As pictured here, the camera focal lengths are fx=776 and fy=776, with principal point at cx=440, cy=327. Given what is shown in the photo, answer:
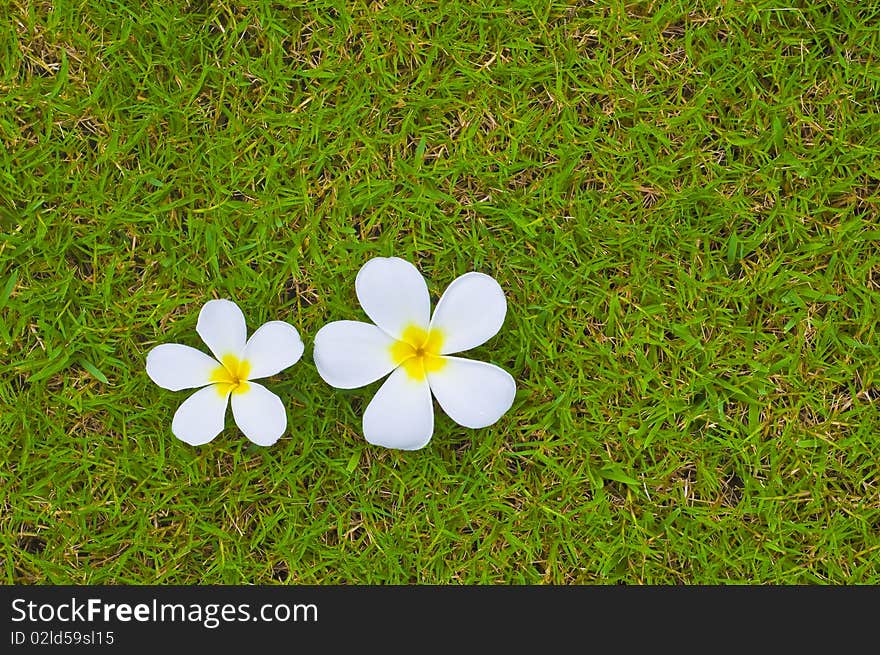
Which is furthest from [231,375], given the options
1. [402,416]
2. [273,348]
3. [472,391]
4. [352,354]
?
[472,391]

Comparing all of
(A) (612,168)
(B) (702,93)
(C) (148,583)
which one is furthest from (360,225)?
(C) (148,583)

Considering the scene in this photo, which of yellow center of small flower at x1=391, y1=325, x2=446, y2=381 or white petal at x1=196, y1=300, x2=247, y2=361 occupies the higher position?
white petal at x1=196, y1=300, x2=247, y2=361

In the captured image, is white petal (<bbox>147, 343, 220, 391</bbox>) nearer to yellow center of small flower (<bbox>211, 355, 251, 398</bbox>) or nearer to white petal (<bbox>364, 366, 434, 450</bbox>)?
yellow center of small flower (<bbox>211, 355, 251, 398</bbox>)

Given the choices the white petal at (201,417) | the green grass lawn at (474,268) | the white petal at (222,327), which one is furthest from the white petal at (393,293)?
the white petal at (201,417)

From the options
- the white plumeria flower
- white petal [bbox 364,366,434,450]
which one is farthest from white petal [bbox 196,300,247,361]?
white petal [bbox 364,366,434,450]

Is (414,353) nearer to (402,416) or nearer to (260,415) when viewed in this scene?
(402,416)

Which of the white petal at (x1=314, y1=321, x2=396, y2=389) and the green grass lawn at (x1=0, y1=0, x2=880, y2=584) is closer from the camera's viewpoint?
the white petal at (x1=314, y1=321, x2=396, y2=389)
